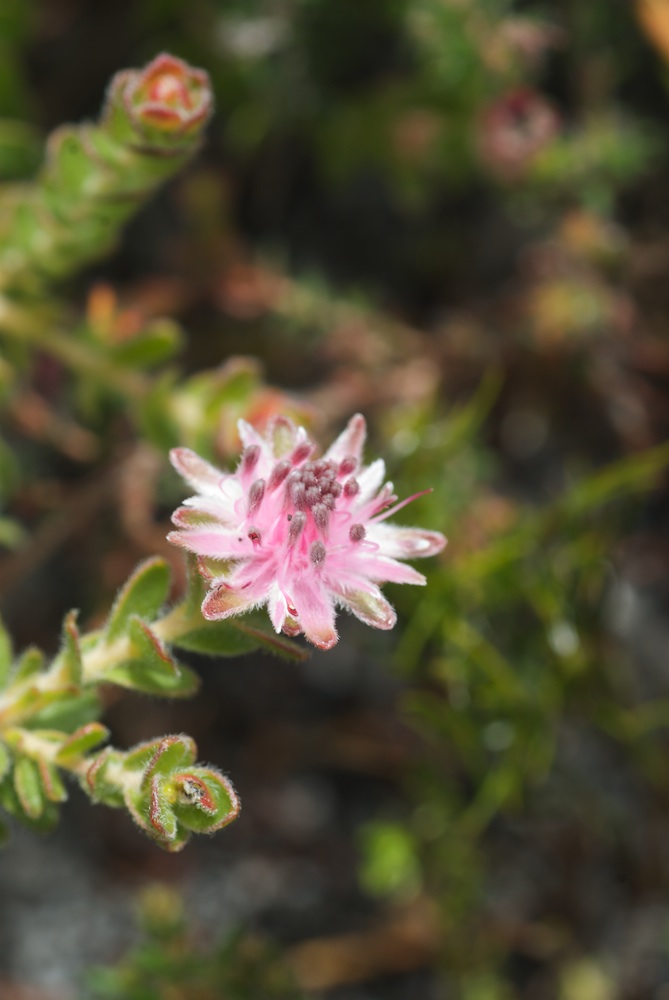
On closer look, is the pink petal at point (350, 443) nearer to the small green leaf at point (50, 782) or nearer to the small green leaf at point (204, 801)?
the small green leaf at point (204, 801)

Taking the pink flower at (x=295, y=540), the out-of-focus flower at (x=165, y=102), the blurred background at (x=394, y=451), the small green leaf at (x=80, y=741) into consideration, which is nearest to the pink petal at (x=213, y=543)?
the pink flower at (x=295, y=540)

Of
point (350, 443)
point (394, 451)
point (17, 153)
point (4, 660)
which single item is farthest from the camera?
point (17, 153)

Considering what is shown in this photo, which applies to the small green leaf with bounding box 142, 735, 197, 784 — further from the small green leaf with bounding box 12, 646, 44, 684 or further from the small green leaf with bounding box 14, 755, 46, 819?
the small green leaf with bounding box 12, 646, 44, 684

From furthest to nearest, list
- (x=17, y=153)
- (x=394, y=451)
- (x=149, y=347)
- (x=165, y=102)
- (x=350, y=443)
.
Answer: (x=17, y=153), (x=394, y=451), (x=149, y=347), (x=165, y=102), (x=350, y=443)

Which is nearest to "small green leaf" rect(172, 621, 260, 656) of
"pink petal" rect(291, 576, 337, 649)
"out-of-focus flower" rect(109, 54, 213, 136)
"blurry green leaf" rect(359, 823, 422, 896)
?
"pink petal" rect(291, 576, 337, 649)

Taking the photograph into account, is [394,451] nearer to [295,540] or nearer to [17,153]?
[295,540]

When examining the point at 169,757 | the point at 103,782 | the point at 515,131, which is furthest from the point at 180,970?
the point at 515,131

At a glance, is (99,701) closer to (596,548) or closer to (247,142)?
(596,548)
